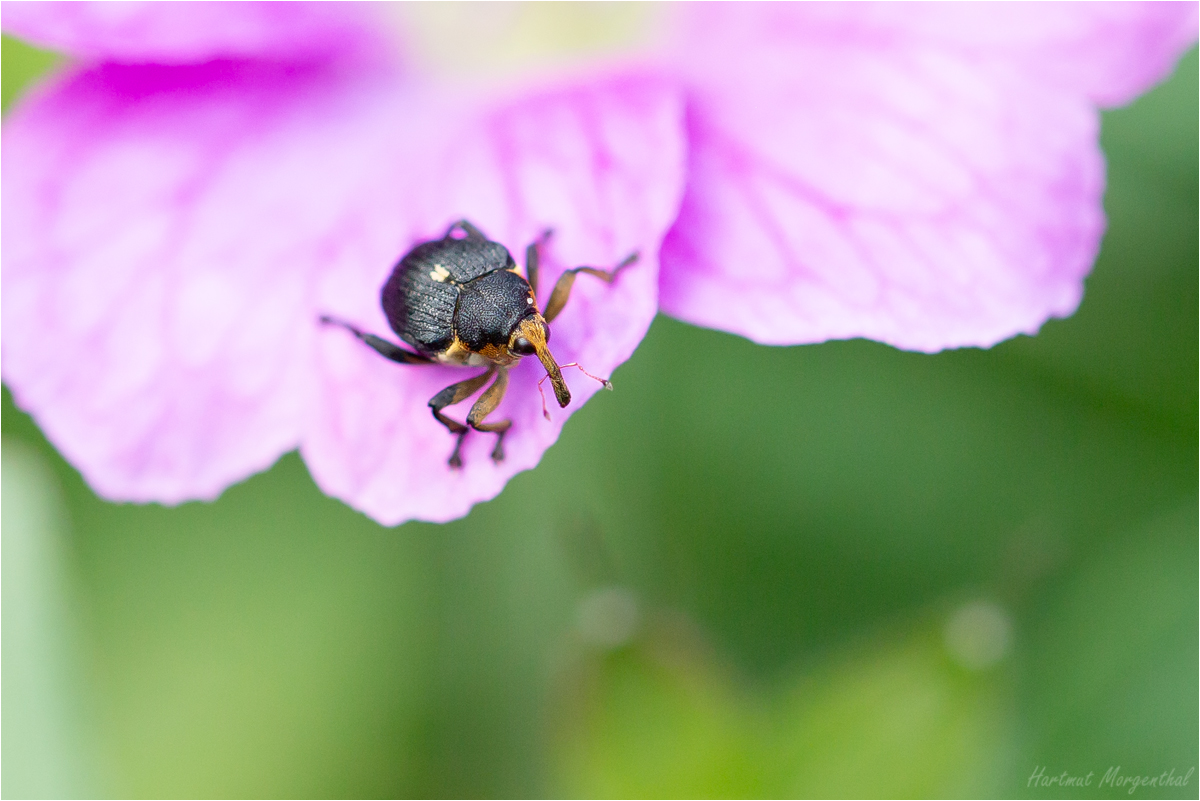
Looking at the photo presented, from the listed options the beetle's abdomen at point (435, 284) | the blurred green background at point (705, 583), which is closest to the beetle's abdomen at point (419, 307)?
the beetle's abdomen at point (435, 284)

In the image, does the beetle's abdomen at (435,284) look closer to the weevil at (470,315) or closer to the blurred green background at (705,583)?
the weevil at (470,315)

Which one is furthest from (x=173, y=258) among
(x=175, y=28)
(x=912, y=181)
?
(x=912, y=181)

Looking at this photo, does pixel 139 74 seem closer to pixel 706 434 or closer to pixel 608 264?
pixel 608 264

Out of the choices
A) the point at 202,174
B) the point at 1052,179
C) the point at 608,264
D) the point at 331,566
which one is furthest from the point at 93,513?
the point at 1052,179

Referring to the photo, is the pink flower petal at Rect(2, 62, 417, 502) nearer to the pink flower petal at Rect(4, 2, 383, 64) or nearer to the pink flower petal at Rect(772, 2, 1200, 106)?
the pink flower petal at Rect(4, 2, 383, 64)

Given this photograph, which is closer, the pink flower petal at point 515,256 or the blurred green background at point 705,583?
the pink flower petal at point 515,256

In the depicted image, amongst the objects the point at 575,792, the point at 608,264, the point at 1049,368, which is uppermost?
the point at 608,264

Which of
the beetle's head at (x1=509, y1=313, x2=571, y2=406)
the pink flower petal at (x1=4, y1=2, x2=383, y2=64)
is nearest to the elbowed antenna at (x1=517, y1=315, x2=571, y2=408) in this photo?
the beetle's head at (x1=509, y1=313, x2=571, y2=406)
